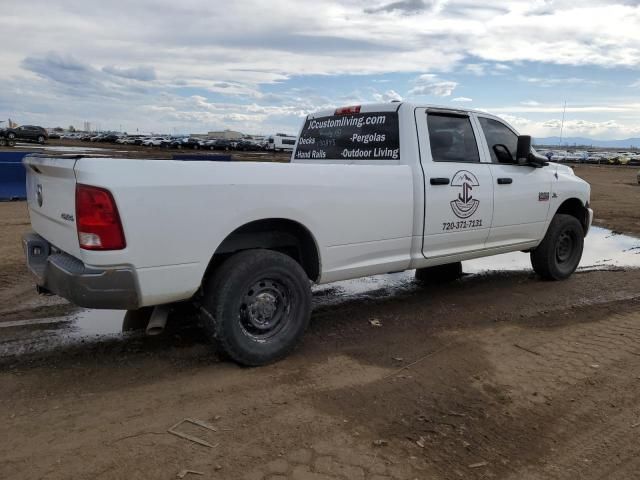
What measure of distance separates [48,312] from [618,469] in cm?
503

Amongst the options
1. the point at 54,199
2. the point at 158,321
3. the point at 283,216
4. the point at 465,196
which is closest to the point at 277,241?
the point at 283,216

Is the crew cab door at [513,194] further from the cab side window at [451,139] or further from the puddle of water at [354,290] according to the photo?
the puddle of water at [354,290]

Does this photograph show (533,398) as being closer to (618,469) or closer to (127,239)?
(618,469)

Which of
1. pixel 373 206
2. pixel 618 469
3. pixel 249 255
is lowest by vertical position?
pixel 618 469

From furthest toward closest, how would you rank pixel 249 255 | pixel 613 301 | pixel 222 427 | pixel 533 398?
pixel 613 301 < pixel 249 255 < pixel 533 398 < pixel 222 427

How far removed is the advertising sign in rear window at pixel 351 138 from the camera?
209 inches

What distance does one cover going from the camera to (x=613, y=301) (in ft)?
20.3

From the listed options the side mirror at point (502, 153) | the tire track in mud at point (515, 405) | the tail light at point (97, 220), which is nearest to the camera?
the tire track in mud at point (515, 405)

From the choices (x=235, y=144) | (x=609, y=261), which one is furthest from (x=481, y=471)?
(x=235, y=144)

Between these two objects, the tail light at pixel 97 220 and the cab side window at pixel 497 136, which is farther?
the cab side window at pixel 497 136

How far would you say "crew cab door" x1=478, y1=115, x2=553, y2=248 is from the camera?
19.3 feet

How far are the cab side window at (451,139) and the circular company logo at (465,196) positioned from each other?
7.8 inches

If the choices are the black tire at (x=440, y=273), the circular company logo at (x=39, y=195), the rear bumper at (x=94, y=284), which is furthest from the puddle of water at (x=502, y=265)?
the circular company logo at (x=39, y=195)

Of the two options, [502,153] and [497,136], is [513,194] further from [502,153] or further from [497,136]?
[497,136]
